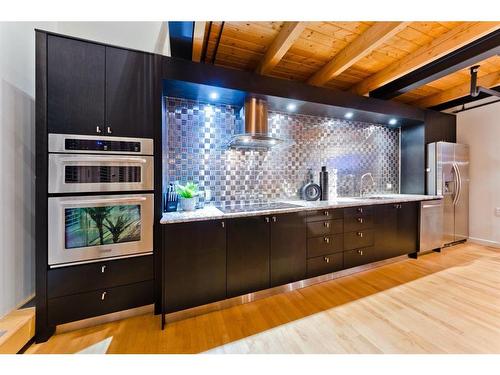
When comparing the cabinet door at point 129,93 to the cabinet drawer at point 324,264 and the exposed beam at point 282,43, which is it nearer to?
the exposed beam at point 282,43

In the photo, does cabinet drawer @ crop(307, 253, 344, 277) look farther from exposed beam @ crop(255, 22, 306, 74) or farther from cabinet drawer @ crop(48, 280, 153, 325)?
exposed beam @ crop(255, 22, 306, 74)

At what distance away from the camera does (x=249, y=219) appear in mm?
1900

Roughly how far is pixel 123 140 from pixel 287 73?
206 cm

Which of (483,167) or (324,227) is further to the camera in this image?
(483,167)

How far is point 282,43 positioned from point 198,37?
0.72 m

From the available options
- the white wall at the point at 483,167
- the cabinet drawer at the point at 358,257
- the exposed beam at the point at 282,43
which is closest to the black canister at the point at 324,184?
the cabinet drawer at the point at 358,257

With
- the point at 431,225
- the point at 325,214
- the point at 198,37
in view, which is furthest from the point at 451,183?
the point at 198,37

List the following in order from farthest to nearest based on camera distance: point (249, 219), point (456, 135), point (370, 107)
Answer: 1. point (456, 135)
2. point (370, 107)
3. point (249, 219)

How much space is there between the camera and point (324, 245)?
228 centimetres

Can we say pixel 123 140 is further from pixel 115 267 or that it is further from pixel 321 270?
pixel 321 270

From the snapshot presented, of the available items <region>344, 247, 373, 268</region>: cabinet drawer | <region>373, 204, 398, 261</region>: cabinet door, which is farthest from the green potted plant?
<region>373, 204, 398, 261</region>: cabinet door

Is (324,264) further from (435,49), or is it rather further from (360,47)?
(435,49)

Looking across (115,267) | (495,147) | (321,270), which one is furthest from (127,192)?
(495,147)
